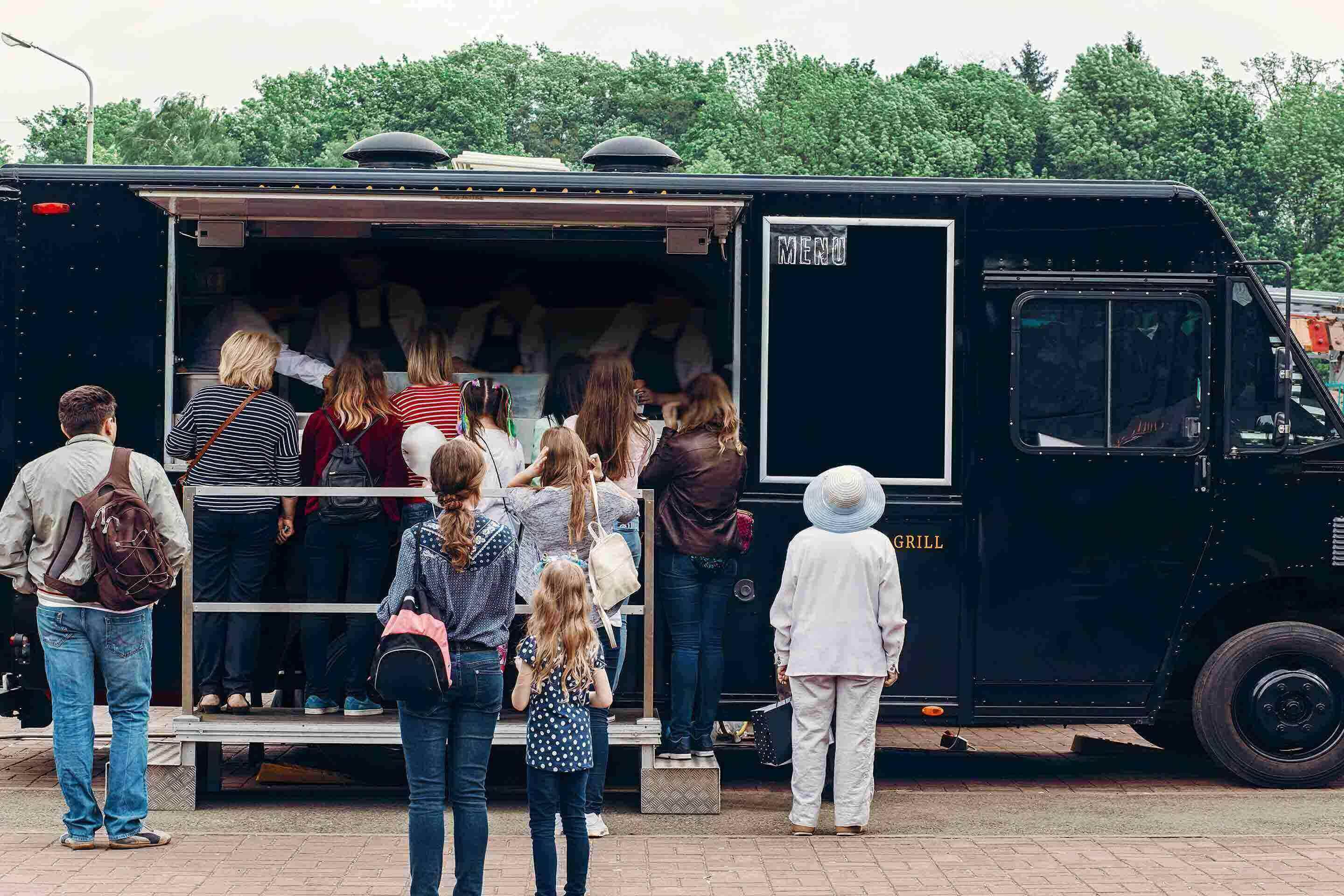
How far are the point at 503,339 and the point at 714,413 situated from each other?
196 centimetres

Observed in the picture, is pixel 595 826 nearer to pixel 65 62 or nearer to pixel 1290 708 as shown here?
pixel 1290 708

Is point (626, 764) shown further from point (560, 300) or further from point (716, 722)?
point (560, 300)

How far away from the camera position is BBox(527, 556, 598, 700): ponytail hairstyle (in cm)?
554

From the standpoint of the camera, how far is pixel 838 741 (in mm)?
7223

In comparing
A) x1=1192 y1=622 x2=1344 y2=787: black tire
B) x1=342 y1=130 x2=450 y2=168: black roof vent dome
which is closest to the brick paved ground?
x1=1192 y1=622 x2=1344 y2=787: black tire

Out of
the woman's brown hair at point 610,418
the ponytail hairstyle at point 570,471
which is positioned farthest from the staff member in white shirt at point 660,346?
the ponytail hairstyle at point 570,471

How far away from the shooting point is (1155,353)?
312 inches

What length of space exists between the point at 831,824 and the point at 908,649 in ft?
3.08

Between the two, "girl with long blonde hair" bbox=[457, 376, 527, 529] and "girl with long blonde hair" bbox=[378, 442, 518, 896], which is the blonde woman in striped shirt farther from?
"girl with long blonde hair" bbox=[378, 442, 518, 896]

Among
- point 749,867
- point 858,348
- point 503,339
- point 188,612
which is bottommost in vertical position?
point 749,867

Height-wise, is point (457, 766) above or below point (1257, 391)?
below

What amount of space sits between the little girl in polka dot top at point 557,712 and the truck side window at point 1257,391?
152 inches

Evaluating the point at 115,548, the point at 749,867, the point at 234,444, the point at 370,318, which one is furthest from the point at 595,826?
the point at 370,318

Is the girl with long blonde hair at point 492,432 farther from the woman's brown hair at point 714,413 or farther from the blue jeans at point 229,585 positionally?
the blue jeans at point 229,585
